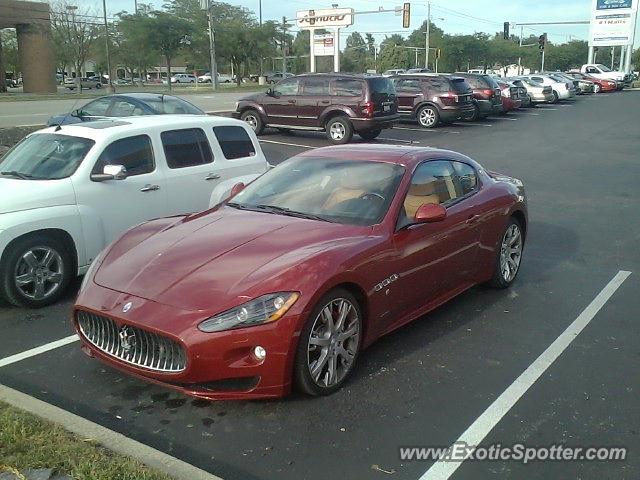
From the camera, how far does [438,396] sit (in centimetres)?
414

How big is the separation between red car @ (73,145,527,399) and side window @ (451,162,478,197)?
2 centimetres

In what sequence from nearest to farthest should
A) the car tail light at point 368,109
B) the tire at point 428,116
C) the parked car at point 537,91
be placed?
the car tail light at point 368,109 < the tire at point 428,116 < the parked car at point 537,91

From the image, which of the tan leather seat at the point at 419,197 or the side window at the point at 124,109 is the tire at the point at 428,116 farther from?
the tan leather seat at the point at 419,197

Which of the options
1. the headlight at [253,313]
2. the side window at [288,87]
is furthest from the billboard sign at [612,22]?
the headlight at [253,313]

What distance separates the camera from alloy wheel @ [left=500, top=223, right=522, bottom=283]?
6238mm

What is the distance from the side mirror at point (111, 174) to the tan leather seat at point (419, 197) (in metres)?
2.79

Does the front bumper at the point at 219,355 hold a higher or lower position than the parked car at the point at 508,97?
lower

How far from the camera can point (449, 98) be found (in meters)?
23.2

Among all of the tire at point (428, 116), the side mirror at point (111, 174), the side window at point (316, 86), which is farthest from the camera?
the tire at point (428, 116)

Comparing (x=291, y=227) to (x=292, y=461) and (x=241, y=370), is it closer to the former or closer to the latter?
(x=241, y=370)

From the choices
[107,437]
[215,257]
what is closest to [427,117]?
[215,257]

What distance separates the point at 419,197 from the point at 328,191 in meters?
0.71

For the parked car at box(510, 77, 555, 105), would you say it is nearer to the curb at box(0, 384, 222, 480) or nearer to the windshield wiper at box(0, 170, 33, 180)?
the windshield wiper at box(0, 170, 33, 180)

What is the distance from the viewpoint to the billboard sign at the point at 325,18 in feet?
154
